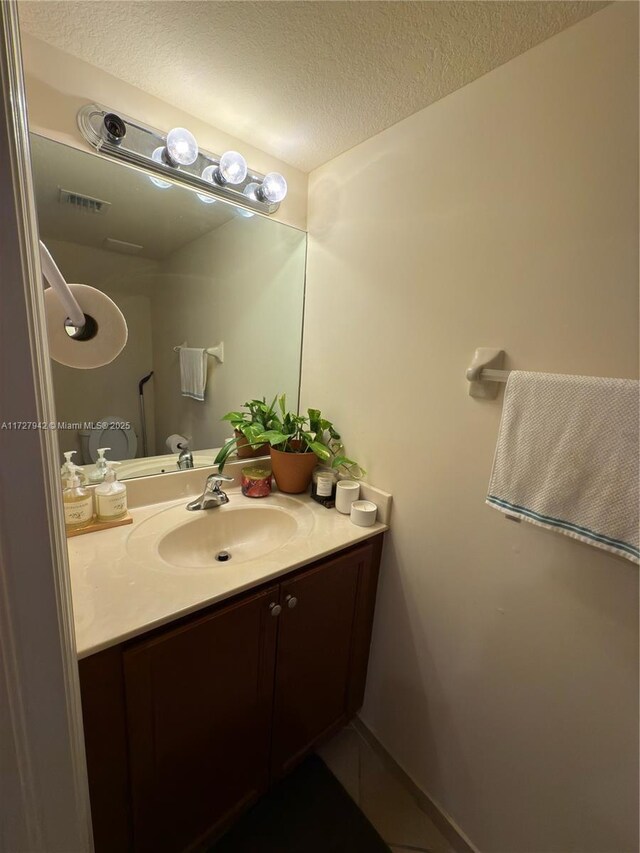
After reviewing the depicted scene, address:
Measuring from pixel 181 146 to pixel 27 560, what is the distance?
1.12 meters

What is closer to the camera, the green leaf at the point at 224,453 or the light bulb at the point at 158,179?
the light bulb at the point at 158,179

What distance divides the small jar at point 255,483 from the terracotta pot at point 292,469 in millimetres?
50

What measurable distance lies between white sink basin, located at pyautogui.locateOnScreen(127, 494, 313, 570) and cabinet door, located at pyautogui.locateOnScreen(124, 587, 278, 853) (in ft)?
0.76

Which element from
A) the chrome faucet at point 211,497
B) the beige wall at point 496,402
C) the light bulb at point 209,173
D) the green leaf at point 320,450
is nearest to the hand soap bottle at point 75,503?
the chrome faucet at point 211,497

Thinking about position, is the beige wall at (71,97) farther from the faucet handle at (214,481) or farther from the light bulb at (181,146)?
the faucet handle at (214,481)

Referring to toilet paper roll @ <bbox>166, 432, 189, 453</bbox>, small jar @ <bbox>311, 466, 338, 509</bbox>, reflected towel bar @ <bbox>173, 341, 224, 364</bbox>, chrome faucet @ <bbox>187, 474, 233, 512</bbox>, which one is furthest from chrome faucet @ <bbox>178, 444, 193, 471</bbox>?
small jar @ <bbox>311, 466, 338, 509</bbox>

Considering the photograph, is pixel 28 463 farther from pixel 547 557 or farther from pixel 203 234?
pixel 203 234

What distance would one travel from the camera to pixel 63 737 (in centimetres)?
53

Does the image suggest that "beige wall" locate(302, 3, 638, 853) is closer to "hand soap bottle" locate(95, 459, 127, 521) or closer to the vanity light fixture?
the vanity light fixture

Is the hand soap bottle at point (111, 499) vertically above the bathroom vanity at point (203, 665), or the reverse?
the hand soap bottle at point (111, 499)

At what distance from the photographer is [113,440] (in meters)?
1.14

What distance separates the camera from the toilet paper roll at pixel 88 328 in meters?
0.72

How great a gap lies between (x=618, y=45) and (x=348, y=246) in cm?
74

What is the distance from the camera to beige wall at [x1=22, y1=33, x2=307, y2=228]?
0.83 metres
